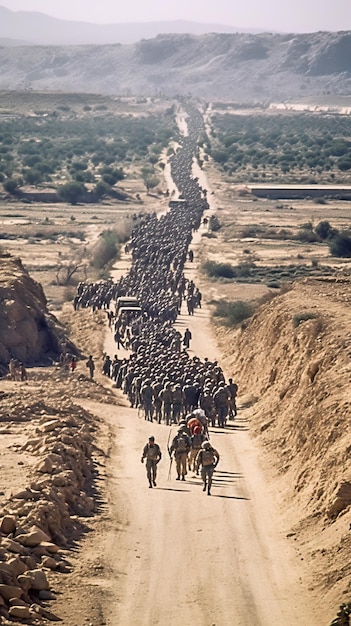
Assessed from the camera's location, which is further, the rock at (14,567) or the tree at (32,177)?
the tree at (32,177)

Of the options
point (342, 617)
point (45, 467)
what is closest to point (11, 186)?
point (45, 467)

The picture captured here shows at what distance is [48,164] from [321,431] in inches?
3106

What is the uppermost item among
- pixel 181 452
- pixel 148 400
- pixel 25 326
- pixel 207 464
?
pixel 207 464

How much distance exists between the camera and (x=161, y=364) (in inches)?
1113

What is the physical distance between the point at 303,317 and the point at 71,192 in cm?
5428

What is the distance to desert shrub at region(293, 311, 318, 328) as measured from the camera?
27188 millimetres

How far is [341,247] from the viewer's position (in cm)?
5638

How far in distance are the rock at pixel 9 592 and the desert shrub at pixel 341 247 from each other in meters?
43.3

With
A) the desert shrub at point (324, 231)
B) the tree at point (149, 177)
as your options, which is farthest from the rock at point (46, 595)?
the tree at point (149, 177)

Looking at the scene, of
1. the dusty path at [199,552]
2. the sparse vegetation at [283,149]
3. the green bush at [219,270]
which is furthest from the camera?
the sparse vegetation at [283,149]

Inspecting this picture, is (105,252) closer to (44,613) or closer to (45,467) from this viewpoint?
(45,467)

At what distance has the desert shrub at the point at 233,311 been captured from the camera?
1459 inches

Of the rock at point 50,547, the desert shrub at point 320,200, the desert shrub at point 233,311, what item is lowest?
the desert shrub at point 320,200

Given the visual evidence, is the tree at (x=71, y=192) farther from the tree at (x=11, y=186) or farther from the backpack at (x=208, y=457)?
the backpack at (x=208, y=457)
